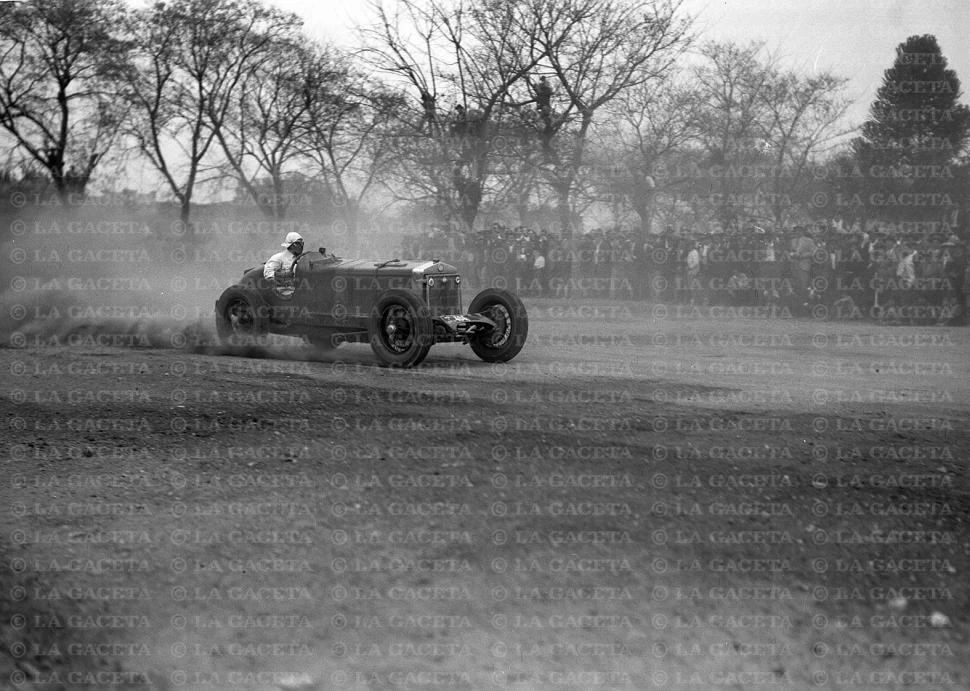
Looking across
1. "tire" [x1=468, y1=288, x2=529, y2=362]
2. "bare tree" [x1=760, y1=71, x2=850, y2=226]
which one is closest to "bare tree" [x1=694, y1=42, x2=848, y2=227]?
"bare tree" [x1=760, y1=71, x2=850, y2=226]

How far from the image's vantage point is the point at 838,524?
19.3 ft

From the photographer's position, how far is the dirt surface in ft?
14.4

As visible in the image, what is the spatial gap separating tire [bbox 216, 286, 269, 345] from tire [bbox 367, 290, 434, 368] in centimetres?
205

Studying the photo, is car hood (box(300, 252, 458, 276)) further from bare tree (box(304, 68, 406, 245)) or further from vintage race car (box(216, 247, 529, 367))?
bare tree (box(304, 68, 406, 245))

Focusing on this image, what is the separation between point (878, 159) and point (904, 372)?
21.0 meters

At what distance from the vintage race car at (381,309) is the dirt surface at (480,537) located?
1740 millimetres

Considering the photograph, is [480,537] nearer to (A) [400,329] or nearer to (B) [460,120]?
(A) [400,329]

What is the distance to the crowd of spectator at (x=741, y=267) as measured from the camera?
1922 centimetres

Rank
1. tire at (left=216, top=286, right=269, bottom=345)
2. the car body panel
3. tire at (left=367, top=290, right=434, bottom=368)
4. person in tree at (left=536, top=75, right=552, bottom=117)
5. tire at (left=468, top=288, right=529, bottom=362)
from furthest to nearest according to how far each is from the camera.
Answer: person in tree at (left=536, top=75, right=552, bottom=117)
tire at (left=216, top=286, right=269, bottom=345)
tire at (left=468, top=288, right=529, bottom=362)
the car body panel
tire at (left=367, top=290, right=434, bottom=368)

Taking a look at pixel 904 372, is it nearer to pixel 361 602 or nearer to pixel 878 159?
pixel 361 602

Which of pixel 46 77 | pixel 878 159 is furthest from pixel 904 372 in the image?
pixel 46 77

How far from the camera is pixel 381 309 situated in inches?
461

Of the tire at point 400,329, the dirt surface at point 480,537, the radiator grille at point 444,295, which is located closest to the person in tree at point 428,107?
the radiator grille at point 444,295

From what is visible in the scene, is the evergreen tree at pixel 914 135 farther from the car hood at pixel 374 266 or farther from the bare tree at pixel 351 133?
the car hood at pixel 374 266
